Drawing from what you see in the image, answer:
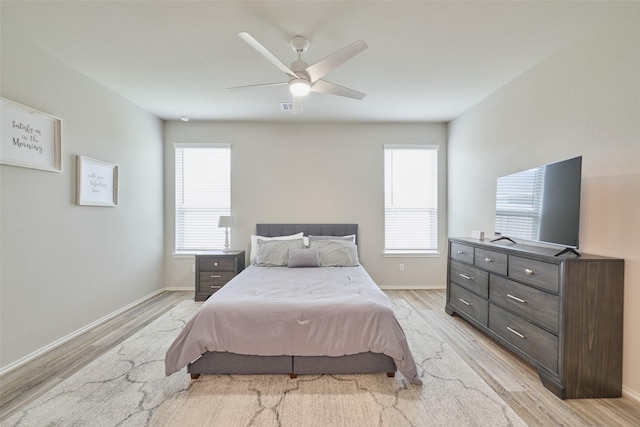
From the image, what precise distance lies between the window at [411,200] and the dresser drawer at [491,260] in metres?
1.70

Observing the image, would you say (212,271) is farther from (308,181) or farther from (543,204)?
(543,204)

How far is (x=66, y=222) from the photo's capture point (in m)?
2.85

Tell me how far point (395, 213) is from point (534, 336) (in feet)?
8.95

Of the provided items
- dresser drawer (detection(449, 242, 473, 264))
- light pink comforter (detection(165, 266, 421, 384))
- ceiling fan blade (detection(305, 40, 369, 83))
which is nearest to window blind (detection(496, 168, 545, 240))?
dresser drawer (detection(449, 242, 473, 264))

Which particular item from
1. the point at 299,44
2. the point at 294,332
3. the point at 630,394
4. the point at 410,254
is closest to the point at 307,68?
the point at 299,44

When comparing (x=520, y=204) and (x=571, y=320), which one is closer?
(x=571, y=320)

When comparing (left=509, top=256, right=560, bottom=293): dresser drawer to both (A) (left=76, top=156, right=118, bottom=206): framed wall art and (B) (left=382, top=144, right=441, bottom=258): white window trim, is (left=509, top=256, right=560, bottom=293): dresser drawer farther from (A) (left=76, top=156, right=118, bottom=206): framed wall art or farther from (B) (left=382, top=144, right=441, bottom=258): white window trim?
(A) (left=76, top=156, right=118, bottom=206): framed wall art

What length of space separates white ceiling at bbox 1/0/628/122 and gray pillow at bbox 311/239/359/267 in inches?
79.4

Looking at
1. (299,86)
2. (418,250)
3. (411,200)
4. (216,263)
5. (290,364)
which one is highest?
(299,86)

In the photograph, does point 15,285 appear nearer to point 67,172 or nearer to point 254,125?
point 67,172

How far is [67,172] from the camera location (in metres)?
2.86

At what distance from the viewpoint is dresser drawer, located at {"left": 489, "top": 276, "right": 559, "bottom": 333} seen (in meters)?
2.08

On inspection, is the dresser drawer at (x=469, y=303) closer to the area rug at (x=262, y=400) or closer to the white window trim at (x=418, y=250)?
the area rug at (x=262, y=400)

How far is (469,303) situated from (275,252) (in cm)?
243
